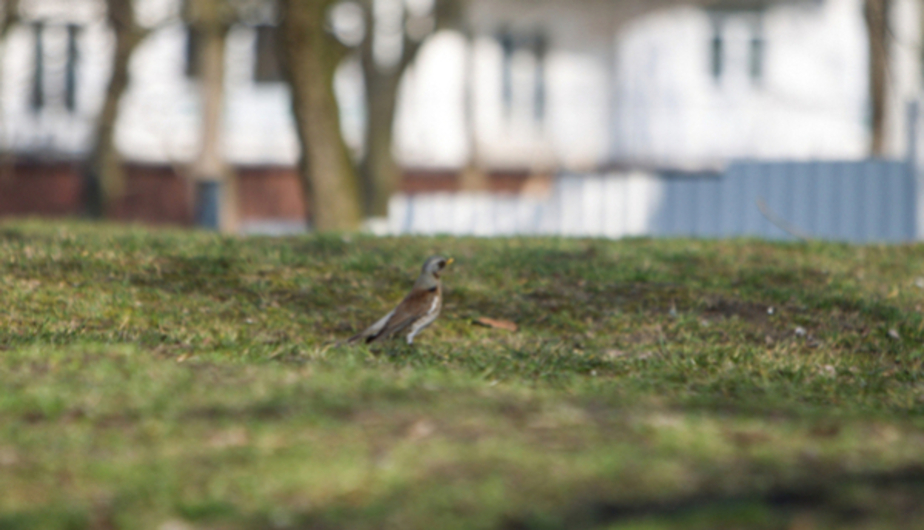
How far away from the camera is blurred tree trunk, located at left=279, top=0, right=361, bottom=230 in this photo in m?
15.6

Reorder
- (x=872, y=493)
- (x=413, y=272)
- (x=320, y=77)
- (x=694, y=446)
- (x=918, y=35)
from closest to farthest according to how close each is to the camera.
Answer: (x=872, y=493) → (x=694, y=446) → (x=413, y=272) → (x=320, y=77) → (x=918, y=35)

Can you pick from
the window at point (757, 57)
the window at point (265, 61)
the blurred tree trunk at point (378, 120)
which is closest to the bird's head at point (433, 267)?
the blurred tree trunk at point (378, 120)

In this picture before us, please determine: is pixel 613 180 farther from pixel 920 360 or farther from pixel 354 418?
pixel 354 418

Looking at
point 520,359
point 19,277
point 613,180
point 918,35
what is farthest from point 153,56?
point 520,359

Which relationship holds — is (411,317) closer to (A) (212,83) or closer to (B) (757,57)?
(A) (212,83)

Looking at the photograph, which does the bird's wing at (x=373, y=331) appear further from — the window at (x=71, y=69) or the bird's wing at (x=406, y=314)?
the window at (x=71, y=69)

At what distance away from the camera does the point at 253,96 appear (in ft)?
95.5

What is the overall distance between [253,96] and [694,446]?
987 inches

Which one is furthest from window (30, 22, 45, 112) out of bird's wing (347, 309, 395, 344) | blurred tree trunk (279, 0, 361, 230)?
bird's wing (347, 309, 395, 344)

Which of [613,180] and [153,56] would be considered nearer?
[613,180]

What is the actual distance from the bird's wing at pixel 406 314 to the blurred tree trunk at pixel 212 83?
14091 millimetres

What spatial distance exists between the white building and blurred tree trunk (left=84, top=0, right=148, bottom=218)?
1980mm

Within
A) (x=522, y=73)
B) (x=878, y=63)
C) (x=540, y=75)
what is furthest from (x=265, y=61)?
(x=878, y=63)

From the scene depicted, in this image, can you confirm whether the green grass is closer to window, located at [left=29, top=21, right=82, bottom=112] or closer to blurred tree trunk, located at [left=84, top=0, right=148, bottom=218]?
blurred tree trunk, located at [left=84, top=0, right=148, bottom=218]
